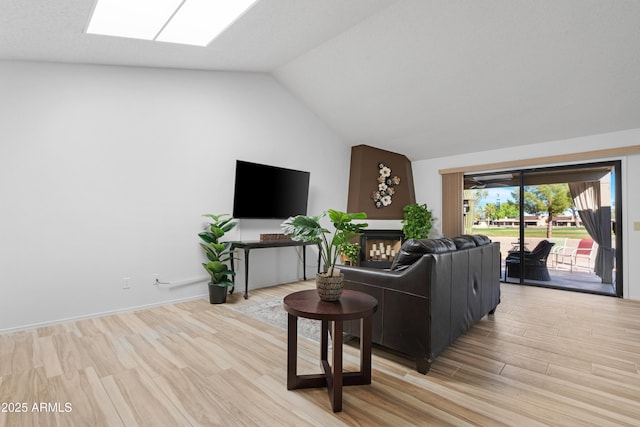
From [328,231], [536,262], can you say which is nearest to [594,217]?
[536,262]

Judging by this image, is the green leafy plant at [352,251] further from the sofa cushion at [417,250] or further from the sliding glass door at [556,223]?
the sofa cushion at [417,250]

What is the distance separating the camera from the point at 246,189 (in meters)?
4.19

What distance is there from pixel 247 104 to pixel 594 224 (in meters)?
5.26

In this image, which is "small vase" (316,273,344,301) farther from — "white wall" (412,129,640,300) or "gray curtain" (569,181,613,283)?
"gray curtain" (569,181,613,283)

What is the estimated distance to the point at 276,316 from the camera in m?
3.16

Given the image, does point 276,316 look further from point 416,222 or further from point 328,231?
point 416,222

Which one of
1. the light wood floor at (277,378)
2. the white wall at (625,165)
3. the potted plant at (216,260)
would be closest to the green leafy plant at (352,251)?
the potted plant at (216,260)

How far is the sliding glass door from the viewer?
13.9 ft

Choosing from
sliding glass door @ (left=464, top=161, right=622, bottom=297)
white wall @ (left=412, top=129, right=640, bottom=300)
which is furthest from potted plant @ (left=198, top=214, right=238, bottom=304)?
white wall @ (left=412, top=129, right=640, bottom=300)

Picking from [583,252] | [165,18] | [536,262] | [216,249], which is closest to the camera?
[165,18]

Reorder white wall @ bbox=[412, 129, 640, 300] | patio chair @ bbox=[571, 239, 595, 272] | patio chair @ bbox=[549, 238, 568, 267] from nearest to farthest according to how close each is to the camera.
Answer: white wall @ bbox=[412, 129, 640, 300], patio chair @ bbox=[571, 239, 595, 272], patio chair @ bbox=[549, 238, 568, 267]

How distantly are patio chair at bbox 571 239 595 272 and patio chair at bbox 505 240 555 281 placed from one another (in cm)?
30

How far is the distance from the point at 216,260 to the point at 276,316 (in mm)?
1127

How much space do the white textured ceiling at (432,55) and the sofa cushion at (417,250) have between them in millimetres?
2335
